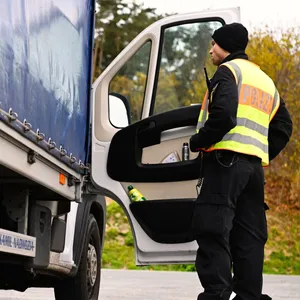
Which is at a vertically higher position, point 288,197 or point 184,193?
point 288,197

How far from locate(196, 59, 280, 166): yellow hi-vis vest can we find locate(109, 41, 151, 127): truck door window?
1026 millimetres

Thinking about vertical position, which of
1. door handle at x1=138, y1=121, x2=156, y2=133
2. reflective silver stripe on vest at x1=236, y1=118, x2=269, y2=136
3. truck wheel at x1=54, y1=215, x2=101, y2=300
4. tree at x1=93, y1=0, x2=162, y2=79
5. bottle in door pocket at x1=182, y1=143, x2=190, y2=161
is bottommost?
truck wheel at x1=54, y1=215, x2=101, y2=300

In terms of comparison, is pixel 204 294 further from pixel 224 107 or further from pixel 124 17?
pixel 124 17

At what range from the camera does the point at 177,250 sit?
7215mm

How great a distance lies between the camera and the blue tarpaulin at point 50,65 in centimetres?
542

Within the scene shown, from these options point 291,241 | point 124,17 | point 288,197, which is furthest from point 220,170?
point 124,17

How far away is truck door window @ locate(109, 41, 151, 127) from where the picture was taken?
754 cm

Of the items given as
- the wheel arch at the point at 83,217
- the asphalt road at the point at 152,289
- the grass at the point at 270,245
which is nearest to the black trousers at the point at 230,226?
the wheel arch at the point at 83,217

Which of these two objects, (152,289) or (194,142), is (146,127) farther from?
(152,289)

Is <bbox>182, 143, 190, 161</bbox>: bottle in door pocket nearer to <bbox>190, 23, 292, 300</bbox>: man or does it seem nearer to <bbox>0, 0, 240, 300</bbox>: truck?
<bbox>0, 0, 240, 300</bbox>: truck

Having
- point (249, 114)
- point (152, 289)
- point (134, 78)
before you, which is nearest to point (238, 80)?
point (249, 114)

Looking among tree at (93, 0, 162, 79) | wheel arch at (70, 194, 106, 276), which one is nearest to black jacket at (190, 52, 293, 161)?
wheel arch at (70, 194, 106, 276)

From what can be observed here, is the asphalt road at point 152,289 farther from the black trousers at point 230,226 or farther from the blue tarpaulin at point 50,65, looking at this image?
the black trousers at point 230,226

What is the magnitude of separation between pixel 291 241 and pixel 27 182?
19.4 m
